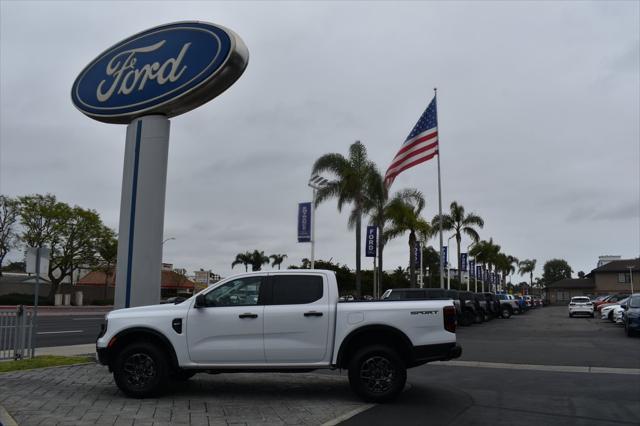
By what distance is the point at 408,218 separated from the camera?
38.3 meters

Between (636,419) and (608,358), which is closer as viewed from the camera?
(636,419)

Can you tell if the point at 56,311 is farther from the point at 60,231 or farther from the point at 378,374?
the point at 378,374

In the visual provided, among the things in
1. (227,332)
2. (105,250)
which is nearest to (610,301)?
(227,332)

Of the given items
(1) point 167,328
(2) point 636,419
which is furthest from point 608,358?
(1) point 167,328

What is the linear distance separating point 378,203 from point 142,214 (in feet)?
81.7

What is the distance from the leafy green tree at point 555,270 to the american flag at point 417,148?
154177mm

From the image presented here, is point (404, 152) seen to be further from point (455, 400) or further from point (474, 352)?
point (455, 400)

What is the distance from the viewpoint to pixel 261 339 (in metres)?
8.53

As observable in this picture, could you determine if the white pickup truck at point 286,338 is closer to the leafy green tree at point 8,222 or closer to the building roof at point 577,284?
the leafy green tree at point 8,222

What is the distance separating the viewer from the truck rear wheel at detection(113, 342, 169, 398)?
8.56 m

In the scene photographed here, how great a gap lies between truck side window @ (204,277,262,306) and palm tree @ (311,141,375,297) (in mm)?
23777

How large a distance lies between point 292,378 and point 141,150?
5.97m

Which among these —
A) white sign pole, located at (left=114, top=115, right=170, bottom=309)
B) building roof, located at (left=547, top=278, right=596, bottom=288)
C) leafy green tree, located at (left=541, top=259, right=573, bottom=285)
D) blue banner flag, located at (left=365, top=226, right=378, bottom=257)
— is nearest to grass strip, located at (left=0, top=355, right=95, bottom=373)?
white sign pole, located at (left=114, top=115, right=170, bottom=309)

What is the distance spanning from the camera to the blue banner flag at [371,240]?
3769 cm
